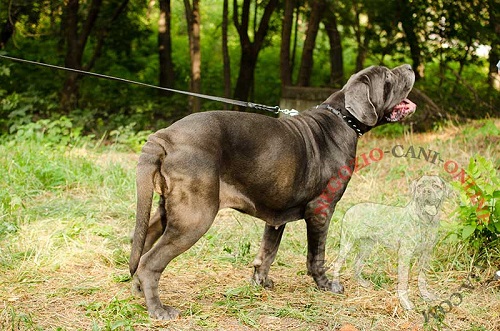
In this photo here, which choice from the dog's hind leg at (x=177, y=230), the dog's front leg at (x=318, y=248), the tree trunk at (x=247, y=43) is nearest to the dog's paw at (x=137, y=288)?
the dog's hind leg at (x=177, y=230)

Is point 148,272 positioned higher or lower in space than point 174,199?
lower

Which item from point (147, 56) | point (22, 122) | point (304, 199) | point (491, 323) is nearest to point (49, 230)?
point (304, 199)

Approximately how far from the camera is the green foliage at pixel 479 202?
193 inches

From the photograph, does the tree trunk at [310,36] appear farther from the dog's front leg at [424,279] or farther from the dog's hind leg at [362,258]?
the dog's front leg at [424,279]

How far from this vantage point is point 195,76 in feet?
38.8

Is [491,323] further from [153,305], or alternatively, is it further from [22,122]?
[22,122]

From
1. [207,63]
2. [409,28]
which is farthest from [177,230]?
[207,63]

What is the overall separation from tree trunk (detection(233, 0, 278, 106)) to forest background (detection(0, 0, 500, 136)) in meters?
0.02

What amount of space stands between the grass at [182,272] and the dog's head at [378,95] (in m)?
1.12

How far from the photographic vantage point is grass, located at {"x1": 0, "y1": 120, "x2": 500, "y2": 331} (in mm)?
4234

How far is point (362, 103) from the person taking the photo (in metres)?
4.65

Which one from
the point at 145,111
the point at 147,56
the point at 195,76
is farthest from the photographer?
the point at 147,56

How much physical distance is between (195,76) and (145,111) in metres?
1.87

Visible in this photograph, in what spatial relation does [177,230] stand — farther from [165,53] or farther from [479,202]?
[165,53]
